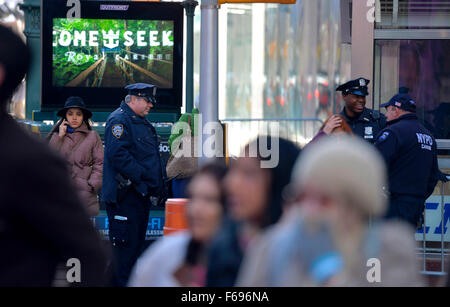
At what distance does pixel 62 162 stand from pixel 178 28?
7932mm

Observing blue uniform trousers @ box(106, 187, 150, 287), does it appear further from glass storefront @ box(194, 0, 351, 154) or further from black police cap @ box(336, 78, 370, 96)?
glass storefront @ box(194, 0, 351, 154)

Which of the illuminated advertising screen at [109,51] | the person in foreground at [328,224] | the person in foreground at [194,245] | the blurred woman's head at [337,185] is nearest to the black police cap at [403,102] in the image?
the illuminated advertising screen at [109,51]

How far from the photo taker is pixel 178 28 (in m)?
10.8

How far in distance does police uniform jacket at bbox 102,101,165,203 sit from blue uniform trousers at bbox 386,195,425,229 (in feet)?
6.47

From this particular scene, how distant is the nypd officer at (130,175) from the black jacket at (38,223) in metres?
4.96

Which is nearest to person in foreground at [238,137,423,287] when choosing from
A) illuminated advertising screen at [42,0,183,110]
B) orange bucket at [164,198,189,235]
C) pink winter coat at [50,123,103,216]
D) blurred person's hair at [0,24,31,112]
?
blurred person's hair at [0,24,31,112]

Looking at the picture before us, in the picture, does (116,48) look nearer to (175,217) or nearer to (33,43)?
(33,43)

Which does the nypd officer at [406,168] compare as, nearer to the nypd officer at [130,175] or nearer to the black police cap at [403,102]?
the black police cap at [403,102]

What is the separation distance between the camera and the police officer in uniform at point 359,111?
28.9 feet

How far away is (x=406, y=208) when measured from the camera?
26.3ft

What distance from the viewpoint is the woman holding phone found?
27.6 ft

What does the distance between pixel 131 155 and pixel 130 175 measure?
0.23m

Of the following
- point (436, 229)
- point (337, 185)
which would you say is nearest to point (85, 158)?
point (436, 229)

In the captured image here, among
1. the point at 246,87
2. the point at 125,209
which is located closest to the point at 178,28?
the point at 125,209
